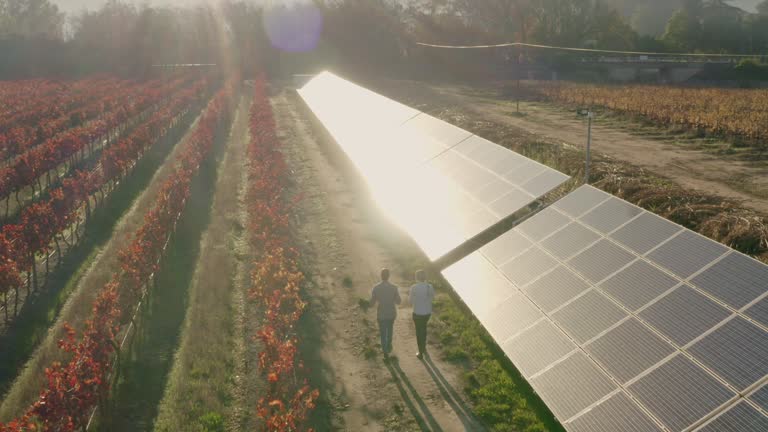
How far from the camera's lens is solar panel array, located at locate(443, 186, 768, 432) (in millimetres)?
7730

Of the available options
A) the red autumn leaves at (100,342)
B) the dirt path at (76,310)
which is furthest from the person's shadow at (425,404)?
the dirt path at (76,310)

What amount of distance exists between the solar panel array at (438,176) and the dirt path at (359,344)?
126cm

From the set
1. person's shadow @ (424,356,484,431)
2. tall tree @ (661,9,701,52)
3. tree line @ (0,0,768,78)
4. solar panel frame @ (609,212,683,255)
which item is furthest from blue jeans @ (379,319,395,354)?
tall tree @ (661,9,701,52)

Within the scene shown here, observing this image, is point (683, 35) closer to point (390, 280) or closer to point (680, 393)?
point (390, 280)

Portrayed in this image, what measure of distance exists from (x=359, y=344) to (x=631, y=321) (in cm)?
566

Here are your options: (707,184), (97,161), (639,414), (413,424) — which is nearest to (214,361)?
(413,424)

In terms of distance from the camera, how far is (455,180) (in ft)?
60.2

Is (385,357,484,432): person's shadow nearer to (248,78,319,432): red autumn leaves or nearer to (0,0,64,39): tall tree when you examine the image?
(248,78,319,432): red autumn leaves

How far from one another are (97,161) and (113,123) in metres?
6.09

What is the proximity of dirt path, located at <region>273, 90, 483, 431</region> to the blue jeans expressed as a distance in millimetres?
259

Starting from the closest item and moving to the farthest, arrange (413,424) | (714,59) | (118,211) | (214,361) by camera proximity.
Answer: (413,424) < (214,361) < (118,211) < (714,59)

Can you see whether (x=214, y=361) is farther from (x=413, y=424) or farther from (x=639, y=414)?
(x=639, y=414)

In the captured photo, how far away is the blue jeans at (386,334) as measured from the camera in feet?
39.5

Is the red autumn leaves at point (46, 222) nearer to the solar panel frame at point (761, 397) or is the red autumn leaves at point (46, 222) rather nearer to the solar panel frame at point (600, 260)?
the solar panel frame at point (600, 260)
